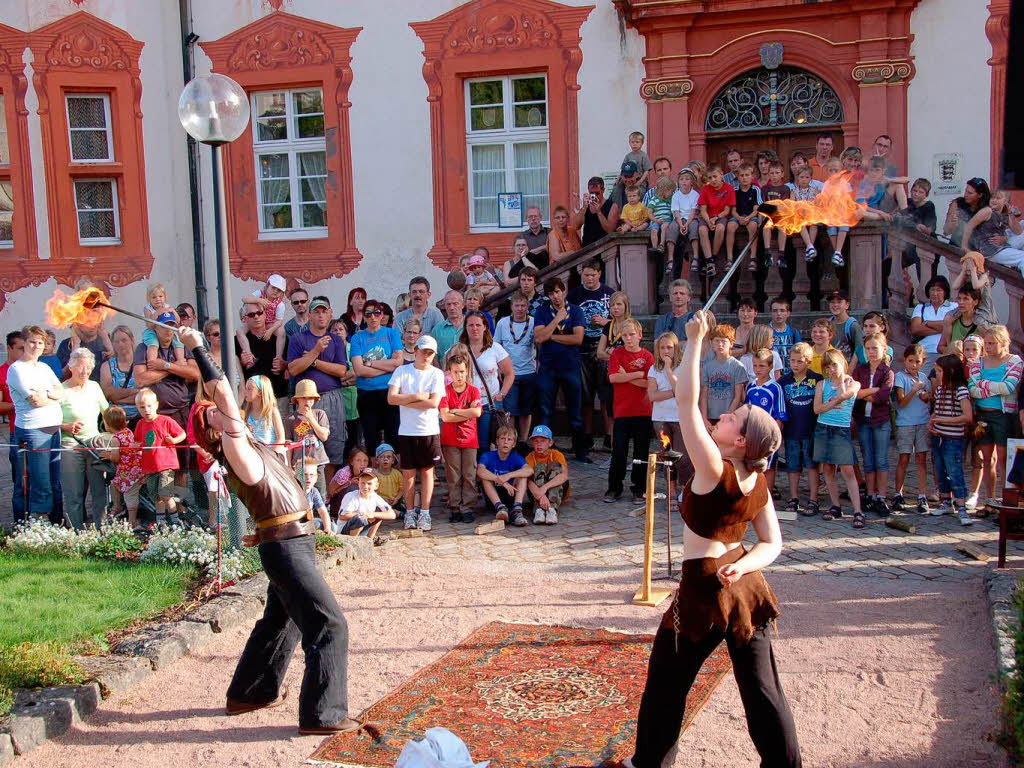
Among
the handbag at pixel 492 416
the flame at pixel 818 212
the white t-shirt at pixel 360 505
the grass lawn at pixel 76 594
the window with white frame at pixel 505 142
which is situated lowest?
the grass lawn at pixel 76 594

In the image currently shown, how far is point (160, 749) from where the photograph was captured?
16.9 feet

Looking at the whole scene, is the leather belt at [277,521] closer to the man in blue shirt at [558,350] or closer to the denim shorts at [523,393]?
the denim shorts at [523,393]

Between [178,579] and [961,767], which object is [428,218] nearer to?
[178,579]

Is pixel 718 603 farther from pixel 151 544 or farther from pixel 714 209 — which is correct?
pixel 714 209

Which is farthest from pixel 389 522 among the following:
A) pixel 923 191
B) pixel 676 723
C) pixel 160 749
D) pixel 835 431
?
pixel 923 191

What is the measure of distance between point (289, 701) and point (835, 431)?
5.20 metres

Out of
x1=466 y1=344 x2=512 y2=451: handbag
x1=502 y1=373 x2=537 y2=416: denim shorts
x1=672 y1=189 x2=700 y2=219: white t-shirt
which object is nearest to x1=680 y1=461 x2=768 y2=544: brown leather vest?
x1=466 y1=344 x2=512 y2=451: handbag

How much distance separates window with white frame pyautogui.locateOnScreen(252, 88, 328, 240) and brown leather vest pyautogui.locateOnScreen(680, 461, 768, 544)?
12.9 meters

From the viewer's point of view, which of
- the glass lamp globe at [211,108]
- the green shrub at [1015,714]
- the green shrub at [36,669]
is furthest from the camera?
the glass lamp globe at [211,108]

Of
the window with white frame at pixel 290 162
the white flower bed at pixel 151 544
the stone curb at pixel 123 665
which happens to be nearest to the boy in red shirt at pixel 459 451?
the stone curb at pixel 123 665

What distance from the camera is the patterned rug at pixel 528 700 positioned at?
16.3 ft

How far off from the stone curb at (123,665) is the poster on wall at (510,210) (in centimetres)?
859

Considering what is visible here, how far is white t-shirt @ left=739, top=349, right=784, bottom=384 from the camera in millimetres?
9282

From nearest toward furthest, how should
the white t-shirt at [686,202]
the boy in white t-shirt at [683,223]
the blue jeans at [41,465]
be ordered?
1. the blue jeans at [41,465]
2. the boy in white t-shirt at [683,223]
3. the white t-shirt at [686,202]
